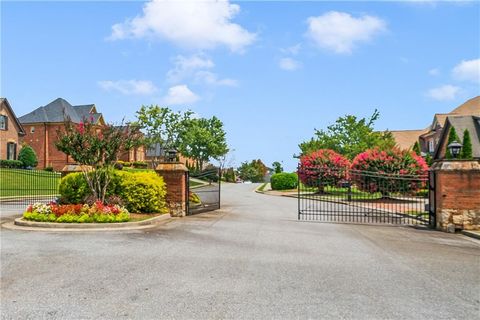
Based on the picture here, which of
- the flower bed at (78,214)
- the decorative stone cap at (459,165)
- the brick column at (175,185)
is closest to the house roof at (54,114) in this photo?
the brick column at (175,185)

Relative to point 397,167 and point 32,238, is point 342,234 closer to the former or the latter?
point 32,238

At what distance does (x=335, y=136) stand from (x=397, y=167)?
2070 centimetres

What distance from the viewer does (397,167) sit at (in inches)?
885

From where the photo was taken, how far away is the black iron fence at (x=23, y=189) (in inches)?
788

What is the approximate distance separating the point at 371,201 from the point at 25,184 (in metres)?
24.3

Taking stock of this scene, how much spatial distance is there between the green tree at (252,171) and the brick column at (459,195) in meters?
74.1

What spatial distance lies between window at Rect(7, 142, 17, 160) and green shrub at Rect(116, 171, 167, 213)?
3422cm

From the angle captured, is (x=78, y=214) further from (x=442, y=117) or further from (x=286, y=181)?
(x=442, y=117)

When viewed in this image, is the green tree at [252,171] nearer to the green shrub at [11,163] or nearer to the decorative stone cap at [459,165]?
the green shrub at [11,163]

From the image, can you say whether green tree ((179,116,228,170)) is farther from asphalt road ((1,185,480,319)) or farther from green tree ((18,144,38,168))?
asphalt road ((1,185,480,319))

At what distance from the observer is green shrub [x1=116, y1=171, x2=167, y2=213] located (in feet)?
42.5

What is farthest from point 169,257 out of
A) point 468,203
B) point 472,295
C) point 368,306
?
point 468,203

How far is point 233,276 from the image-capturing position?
5828 millimetres

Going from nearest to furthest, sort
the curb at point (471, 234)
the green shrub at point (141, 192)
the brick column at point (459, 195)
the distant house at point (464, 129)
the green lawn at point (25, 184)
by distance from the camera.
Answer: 1. the curb at point (471, 234)
2. the brick column at point (459, 195)
3. the green shrub at point (141, 192)
4. the green lawn at point (25, 184)
5. the distant house at point (464, 129)
